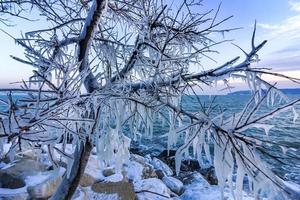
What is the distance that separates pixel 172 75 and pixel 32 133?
1.98 meters

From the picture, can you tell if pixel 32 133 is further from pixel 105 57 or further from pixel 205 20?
pixel 205 20

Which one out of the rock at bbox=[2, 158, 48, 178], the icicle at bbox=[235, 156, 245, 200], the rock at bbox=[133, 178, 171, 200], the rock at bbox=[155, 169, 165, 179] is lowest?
the rock at bbox=[155, 169, 165, 179]

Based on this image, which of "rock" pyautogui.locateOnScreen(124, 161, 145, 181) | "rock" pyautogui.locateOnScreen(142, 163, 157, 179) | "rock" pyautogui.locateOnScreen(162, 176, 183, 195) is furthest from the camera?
"rock" pyautogui.locateOnScreen(162, 176, 183, 195)

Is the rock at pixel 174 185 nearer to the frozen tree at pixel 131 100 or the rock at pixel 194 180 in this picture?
the rock at pixel 194 180

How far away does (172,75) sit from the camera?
11.3 feet

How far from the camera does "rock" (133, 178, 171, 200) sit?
23.8ft

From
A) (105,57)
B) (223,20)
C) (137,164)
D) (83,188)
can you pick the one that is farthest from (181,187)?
(223,20)

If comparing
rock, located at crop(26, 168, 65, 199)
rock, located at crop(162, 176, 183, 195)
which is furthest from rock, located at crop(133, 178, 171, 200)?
rock, located at crop(26, 168, 65, 199)

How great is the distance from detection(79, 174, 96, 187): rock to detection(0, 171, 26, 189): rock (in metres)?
1.14

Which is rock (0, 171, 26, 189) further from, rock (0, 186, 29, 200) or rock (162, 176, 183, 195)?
rock (162, 176, 183, 195)

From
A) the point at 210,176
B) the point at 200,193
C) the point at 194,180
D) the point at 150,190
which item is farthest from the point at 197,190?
the point at 210,176

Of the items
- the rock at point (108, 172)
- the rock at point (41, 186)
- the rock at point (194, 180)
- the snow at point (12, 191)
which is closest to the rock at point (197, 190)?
the rock at point (194, 180)

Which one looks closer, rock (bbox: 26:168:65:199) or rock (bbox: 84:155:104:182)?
rock (bbox: 26:168:65:199)

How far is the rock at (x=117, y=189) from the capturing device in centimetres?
655
